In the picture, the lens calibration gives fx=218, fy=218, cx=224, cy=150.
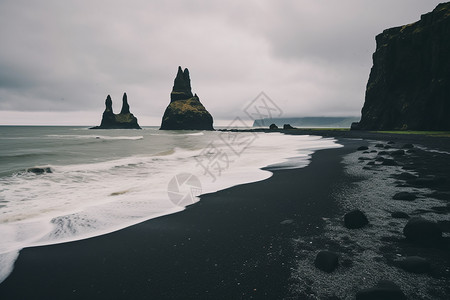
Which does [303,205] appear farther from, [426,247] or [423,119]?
[423,119]

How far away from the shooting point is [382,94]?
6206cm

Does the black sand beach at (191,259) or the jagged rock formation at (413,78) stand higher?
the jagged rock formation at (413,78)

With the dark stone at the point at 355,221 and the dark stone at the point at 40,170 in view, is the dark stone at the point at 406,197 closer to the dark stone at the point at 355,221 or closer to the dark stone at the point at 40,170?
the dark stone at the point at 355,221

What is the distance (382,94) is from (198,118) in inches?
5064

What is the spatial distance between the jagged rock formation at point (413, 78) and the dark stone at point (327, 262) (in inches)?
2324

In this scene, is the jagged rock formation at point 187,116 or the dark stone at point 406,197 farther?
the jagged rock formation at point 187,116

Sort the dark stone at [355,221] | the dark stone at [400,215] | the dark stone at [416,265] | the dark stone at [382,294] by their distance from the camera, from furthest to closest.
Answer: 1. the dark stone at [400,215]
2. the dark stone at [355,221]
3. the dark stone at [416,265]
4. the dark stone at [382,294]

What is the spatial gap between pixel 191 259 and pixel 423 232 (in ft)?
13.1

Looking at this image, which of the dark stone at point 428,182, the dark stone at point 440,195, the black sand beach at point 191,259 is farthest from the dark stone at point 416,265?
the dark stone at point 428,182

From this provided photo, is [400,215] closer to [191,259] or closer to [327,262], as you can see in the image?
[327,262]
